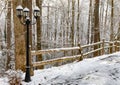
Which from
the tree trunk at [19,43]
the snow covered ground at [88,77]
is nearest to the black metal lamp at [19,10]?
the tree trunk at [19,43]

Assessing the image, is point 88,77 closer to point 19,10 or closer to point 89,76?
point 89,76

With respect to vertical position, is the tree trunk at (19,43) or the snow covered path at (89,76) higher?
the tree trunk at (19,43)

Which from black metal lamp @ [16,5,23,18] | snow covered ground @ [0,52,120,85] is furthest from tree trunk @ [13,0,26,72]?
snow covered ground @ [0,52,120,85]

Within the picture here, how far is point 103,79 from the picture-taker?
9.14 m

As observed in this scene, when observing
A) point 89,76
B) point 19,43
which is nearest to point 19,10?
point 19,43

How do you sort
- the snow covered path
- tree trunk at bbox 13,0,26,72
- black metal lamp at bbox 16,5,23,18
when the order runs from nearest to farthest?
the snow covered path
black metal lamp at bbox 16,5,23,18
tree trunk at bbox 13,0,26,72

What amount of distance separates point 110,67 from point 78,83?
2.16 meters

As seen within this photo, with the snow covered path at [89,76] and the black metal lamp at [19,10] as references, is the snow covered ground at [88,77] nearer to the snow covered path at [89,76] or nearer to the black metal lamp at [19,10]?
the snow covered path at [89,76]

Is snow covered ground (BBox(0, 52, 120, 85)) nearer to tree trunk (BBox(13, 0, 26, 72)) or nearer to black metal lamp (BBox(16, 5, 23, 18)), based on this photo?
tree trunk (BBox(13, 0, 26, 72))

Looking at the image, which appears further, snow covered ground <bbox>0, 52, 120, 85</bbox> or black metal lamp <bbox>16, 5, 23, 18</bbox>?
black metal lamp <bbox>16, 5, 23, 18</bbox>

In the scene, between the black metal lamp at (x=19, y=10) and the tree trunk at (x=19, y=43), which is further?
the tree trunk at (x=19, y=43)

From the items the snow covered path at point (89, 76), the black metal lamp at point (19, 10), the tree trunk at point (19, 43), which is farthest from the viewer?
the tree trunk at point (19, 43)

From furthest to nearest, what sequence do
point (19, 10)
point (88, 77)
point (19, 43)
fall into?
point (19, 43) → point (19, 10) → point (88, 77)

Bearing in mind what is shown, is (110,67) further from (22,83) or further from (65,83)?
(22,83)
